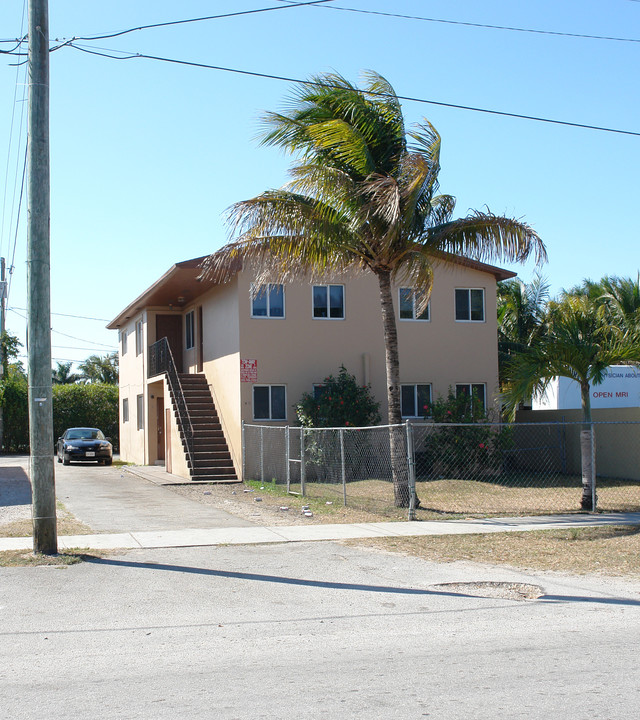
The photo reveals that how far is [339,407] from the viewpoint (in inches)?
795

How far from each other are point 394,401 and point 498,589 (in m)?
6.66

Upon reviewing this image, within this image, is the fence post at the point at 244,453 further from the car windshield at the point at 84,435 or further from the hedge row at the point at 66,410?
the hedge row at the point at 66,410

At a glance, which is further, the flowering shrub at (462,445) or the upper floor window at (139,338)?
the upper floor window at (139,338)

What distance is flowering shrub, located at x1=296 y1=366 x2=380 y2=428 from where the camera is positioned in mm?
20109

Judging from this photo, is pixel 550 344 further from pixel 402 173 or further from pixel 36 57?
pixel 36 57

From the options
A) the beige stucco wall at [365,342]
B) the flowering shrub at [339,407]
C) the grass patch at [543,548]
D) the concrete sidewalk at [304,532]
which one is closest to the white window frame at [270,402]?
the beige stucco wall at [365,342]

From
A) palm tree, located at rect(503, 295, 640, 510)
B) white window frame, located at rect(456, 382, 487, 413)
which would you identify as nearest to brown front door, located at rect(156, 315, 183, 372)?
white window frame, located at rect(456, 382, 487, 413)

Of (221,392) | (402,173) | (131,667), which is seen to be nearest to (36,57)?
(402,173)

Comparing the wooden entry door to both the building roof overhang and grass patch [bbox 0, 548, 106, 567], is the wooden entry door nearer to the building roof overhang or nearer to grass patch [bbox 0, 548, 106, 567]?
the building roof overhang

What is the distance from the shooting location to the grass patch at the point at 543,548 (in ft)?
30.7

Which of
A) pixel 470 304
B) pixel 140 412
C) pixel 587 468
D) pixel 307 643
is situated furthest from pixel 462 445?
pixel 307 643

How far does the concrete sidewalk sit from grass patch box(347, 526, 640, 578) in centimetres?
43

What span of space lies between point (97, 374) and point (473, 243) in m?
51.9

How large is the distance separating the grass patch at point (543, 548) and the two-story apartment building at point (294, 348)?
9341mm
